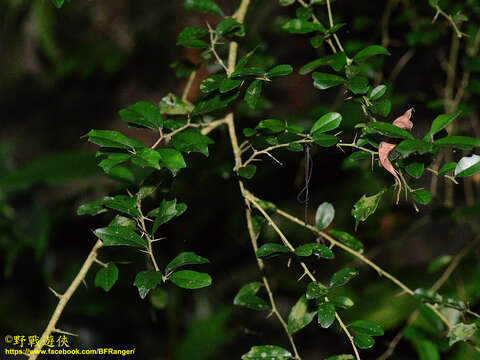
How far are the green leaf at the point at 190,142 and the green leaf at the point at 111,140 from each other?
61 mm

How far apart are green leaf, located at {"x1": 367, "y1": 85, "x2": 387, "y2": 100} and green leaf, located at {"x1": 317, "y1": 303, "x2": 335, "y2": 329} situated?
0.91 feet

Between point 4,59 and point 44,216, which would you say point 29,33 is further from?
point 44,216

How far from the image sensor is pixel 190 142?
2.10 feet

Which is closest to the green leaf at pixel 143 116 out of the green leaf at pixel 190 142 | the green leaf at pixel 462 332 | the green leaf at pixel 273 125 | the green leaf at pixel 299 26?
the green leaf at pixel 190 142

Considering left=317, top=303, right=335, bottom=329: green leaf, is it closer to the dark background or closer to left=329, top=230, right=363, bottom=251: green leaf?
left=329, top=230, right=363, bottom=251: green leaf

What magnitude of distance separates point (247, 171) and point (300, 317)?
0.23 m

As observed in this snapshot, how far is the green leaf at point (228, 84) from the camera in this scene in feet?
2.02

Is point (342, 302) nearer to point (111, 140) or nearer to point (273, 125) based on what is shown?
point (273, 125)

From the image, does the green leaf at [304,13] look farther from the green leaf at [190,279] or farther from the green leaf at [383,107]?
the green leaf at [190,279]

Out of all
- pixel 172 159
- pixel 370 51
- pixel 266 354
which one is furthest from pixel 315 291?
pixel 370 51

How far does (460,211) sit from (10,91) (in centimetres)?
370

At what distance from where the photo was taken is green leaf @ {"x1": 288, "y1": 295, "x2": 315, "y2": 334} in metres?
0.67

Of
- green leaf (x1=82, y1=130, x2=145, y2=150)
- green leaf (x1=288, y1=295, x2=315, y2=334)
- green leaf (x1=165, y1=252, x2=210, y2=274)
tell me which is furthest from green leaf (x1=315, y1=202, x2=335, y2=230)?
green leaf (x1=82, y1=130, x2=145, y2=150)

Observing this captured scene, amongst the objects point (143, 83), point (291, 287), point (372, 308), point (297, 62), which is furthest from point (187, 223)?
point (143, 83)
